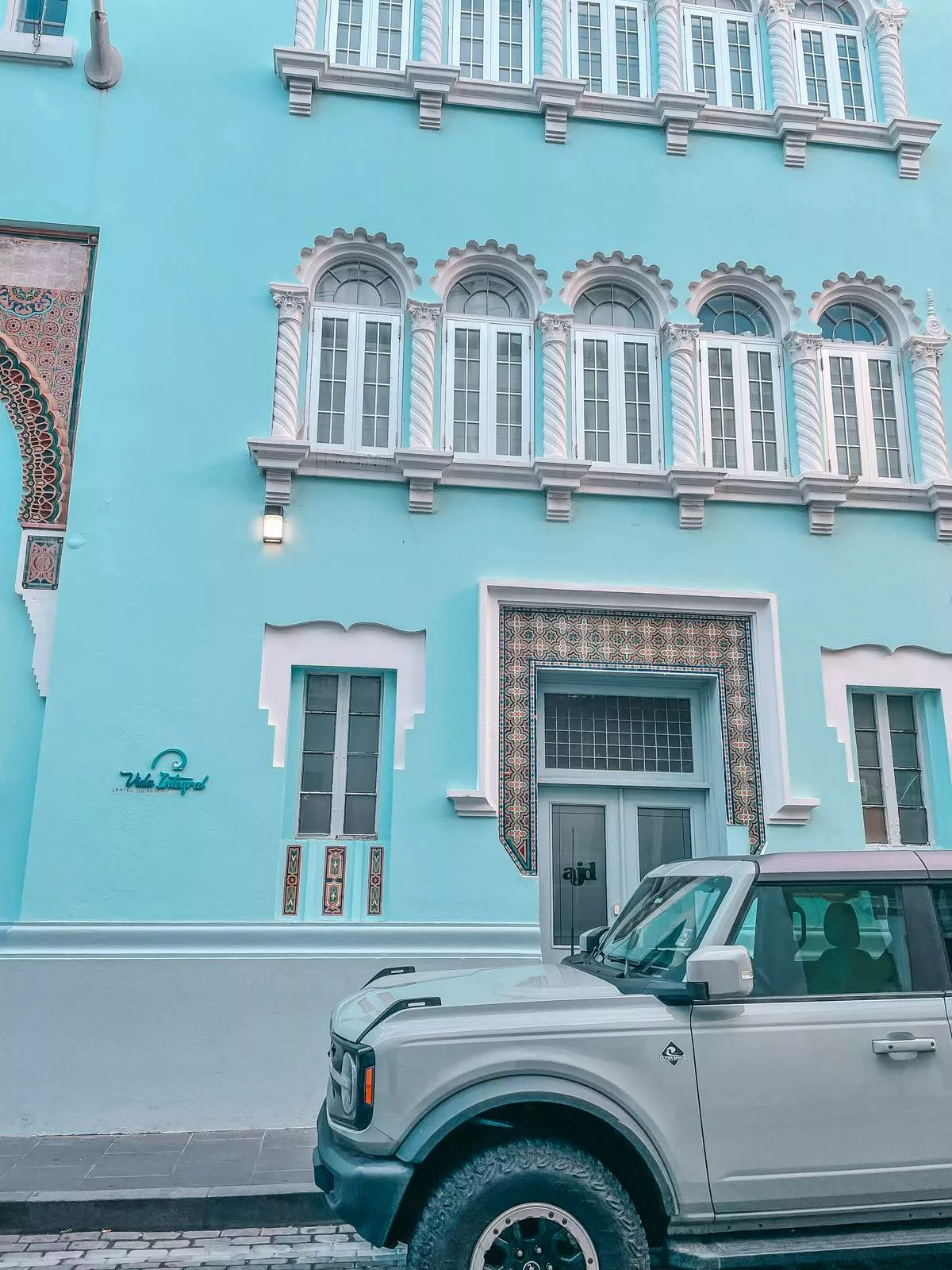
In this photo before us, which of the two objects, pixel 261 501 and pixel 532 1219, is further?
pixel 261 501

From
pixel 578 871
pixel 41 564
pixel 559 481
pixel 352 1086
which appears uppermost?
pixel 559 481

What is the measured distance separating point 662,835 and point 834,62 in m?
7.96

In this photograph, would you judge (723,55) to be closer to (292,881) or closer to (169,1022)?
(292,881)

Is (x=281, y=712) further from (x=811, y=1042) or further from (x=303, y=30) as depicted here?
(x=303, y=30)

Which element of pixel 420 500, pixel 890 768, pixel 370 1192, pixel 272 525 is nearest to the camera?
pixel 370 1192

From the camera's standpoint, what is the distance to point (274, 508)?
8.20 metres

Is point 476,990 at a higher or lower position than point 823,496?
lower

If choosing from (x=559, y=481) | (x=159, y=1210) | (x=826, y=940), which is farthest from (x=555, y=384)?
(x=159, y=1210)

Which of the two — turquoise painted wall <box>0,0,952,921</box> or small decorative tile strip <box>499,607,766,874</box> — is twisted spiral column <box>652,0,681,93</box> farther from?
small decorative tile strip <box>499,607,766,874</box>

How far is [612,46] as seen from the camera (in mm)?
9727

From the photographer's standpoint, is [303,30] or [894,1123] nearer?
[894,1123]

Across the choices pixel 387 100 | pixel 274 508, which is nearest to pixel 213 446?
pixel 274 508

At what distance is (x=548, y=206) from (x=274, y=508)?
152 inches

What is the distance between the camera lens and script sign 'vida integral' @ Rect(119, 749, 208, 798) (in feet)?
24.9
